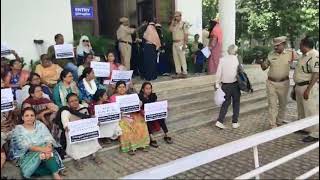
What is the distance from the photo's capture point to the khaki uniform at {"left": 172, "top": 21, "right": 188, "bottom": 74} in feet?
31.5

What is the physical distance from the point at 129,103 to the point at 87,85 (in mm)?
1007

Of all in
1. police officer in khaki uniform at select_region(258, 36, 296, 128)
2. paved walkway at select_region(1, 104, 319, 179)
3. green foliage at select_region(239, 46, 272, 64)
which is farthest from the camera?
green foliage at select_region(239, 46, 272, 64)

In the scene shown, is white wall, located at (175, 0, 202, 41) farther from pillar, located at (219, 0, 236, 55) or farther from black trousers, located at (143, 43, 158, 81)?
black trousers, located at (143, 43, 158, 81)

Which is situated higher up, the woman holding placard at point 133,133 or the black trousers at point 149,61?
the black trousers at point 149,61

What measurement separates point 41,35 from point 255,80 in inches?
228

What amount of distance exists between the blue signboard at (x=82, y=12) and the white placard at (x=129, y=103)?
13.6 feet

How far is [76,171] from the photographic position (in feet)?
18.2

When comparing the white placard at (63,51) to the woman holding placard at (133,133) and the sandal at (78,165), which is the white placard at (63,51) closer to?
the woman holding placard at (133,133)

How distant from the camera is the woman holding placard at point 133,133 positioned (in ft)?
20.8

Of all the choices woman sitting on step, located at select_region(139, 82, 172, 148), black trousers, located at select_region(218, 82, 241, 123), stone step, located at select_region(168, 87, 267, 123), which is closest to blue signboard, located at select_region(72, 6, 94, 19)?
stone step, located at select_region(168, 87, 267, 123)

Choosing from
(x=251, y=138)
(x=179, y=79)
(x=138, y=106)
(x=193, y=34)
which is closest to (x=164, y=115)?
(x=138, y=106)

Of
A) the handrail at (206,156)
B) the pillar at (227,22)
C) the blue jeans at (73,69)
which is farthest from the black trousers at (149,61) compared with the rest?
the handrail at (206,156)

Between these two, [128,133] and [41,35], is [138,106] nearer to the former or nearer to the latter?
[128,133]

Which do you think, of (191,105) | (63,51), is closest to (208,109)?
(191,105)
